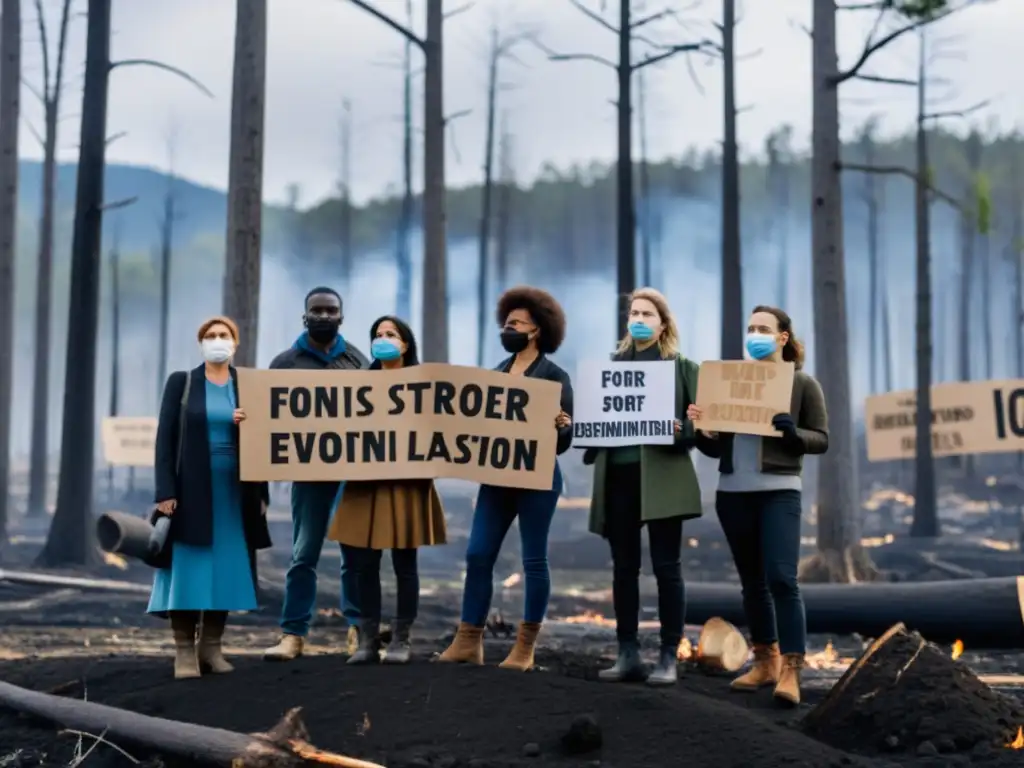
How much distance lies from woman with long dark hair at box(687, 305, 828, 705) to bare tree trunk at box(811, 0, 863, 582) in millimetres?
9478

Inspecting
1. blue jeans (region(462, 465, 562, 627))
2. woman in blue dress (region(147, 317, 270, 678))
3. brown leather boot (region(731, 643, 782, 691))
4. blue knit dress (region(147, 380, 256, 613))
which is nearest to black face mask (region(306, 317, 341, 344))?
woman in blue dress (region(147, 317, 270, 678))

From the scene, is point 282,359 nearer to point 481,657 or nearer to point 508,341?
point 508,341

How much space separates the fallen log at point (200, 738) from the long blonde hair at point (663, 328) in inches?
111

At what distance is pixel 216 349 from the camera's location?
8.04 m

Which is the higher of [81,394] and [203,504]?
[81,394]

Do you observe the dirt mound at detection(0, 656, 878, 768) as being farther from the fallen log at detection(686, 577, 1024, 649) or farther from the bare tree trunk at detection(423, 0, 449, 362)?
the bare tree trunk at detection(423, 0, 449, 362)

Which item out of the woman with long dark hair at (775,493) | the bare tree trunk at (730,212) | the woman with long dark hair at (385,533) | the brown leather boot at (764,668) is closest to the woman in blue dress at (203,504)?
the woman with long dark hair at (385,533)

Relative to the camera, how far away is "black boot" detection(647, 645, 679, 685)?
7996mm

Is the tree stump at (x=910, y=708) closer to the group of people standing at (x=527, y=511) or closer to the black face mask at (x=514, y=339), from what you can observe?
the group of people standing at (x=527, y=511)

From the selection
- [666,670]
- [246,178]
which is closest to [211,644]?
[666,670]

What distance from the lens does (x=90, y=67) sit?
1895cm

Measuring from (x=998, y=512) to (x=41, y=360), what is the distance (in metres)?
22.5

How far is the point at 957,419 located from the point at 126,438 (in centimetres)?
977

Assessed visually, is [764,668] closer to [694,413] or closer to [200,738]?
[694,413]
